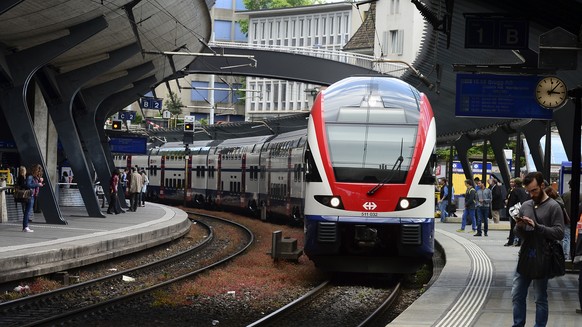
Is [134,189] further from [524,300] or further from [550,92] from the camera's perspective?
[524,300]

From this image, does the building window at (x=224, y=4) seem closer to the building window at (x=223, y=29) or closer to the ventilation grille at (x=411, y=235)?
the building window at (x=223, y=29)

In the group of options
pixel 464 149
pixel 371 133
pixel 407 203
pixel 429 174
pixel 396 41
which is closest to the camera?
pixel 407 203

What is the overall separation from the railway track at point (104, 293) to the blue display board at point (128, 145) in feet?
42.0

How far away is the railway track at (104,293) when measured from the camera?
1450 cm

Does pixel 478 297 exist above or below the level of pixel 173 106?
below

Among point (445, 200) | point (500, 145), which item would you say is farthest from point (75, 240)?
point (445, 200)

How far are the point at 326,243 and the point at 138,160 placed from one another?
41779 millimetres

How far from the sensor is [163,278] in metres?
20.4

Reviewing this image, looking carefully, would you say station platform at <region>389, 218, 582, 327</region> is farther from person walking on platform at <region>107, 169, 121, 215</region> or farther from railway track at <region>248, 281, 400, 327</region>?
person walking on platform at <region>107, 169, 121, 215</region>

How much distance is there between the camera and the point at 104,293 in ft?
59.1

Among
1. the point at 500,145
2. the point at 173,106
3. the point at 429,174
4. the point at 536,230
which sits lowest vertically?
the point at 536,230

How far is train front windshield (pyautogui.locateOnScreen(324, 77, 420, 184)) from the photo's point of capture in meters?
18.3

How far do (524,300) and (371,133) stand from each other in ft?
24.1

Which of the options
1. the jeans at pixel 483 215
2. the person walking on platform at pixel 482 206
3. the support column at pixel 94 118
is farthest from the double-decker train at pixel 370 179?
the support column at pixel 94 118
